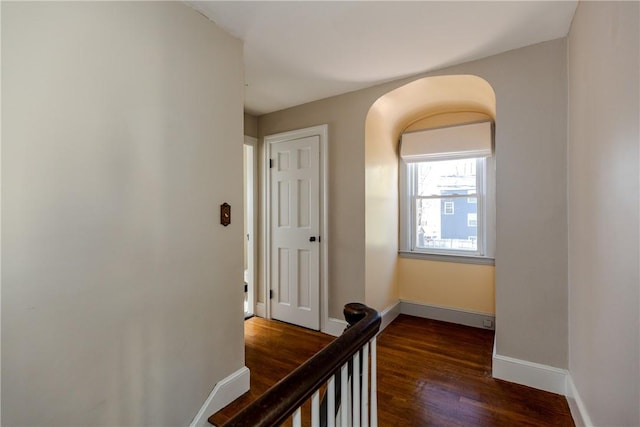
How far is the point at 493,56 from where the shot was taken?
2160 millimetres

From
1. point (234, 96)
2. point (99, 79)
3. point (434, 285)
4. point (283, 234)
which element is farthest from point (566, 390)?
point (99, 79)

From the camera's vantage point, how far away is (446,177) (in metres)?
3.33

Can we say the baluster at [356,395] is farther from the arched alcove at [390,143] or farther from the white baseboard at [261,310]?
the white baseboard at [261,310]

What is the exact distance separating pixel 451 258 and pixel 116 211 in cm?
305

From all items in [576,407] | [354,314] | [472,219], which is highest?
[472,219]

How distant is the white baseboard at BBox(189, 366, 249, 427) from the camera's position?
1743 millimetres

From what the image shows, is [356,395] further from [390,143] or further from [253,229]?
[390,143]

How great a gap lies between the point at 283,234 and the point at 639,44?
111 inches

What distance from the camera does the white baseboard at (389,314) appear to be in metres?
3.08

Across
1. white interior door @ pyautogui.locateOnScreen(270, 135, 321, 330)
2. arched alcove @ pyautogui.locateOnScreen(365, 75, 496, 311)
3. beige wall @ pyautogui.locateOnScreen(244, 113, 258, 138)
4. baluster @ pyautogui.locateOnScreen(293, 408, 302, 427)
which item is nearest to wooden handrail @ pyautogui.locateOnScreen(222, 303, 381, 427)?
baluster @ pyautogui.locateOnScreen(293, 408, 302, 427)

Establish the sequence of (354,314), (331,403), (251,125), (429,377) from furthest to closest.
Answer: (251,125)
(429,377)
(354,314)
(331,403)

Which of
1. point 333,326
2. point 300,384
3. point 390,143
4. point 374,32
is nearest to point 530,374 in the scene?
point 333,326

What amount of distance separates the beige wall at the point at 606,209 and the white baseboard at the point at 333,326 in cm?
173

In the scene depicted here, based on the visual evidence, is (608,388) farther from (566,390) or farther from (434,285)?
(434,285)
